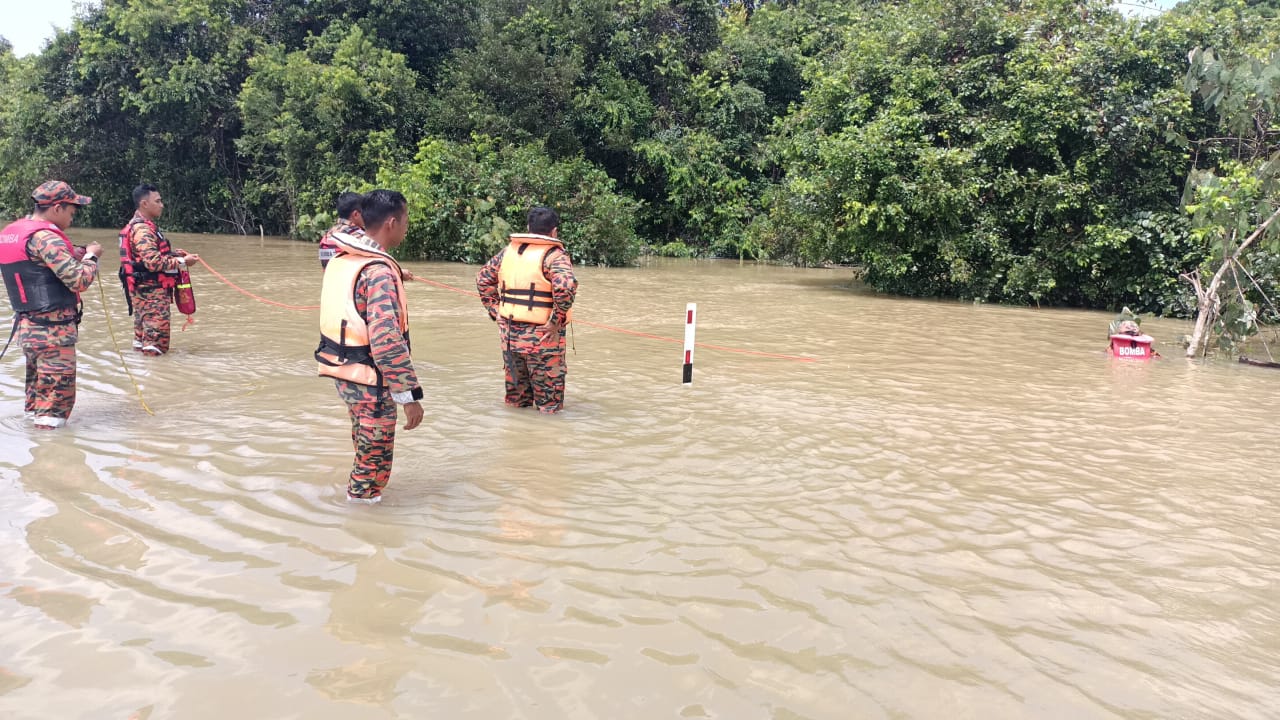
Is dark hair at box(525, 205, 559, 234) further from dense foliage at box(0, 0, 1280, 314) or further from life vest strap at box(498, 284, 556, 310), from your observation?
dense foliage at box(0, 0, 1280, 314)

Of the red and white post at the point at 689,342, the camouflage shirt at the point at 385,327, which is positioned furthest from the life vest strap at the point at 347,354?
the red and white post at the point at 689,342

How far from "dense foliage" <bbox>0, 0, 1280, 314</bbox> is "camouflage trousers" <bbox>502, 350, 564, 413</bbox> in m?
9.58

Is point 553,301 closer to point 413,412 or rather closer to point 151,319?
point 413,412

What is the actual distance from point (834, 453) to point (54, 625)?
15.8ft

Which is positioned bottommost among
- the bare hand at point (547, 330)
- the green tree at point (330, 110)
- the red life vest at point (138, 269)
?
the bare hand at point (547, 330)

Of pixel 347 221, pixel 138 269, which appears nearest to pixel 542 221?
pixel 347 221

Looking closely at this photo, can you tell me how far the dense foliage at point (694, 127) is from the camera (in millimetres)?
17000

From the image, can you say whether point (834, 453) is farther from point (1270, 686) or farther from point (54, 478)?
point (54, 478)

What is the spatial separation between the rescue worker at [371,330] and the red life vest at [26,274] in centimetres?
296

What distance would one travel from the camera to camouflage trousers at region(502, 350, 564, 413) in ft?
23.8

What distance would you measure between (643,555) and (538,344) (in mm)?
3093

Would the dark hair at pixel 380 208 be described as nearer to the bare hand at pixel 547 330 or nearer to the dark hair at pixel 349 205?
the dark hair at pixel 349 205

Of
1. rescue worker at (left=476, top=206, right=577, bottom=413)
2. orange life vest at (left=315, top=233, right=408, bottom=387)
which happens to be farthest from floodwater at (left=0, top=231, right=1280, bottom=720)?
orange life vest at (left=315, top=233, right=408, bottom=387)

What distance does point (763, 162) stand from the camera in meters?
30.9
